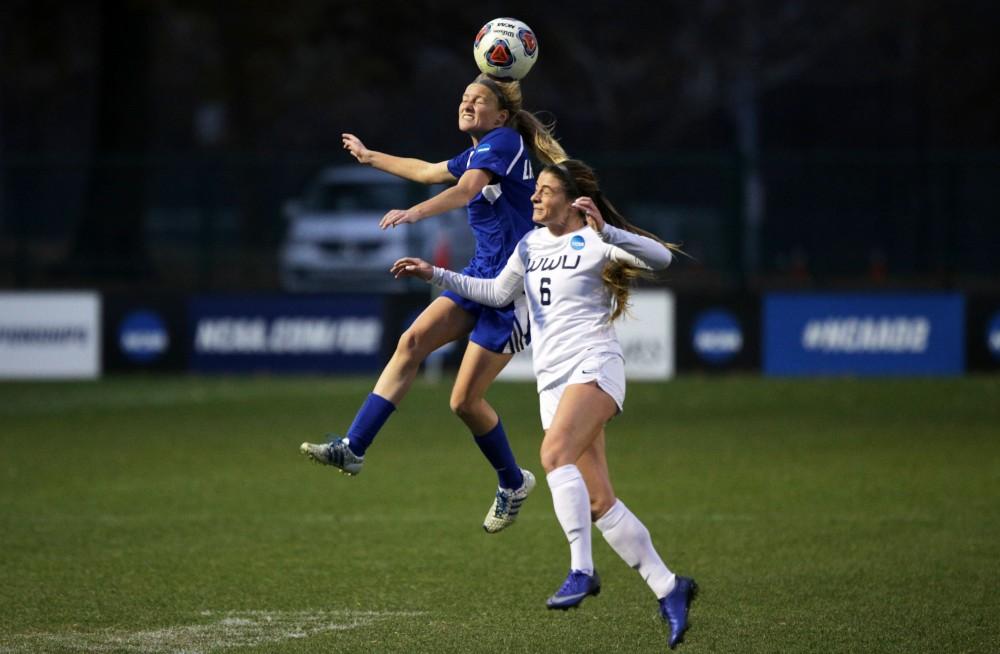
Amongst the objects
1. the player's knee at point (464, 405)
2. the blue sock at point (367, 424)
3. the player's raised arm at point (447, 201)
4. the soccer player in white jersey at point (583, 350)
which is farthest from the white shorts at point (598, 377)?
the blue sock at point (367, 424)

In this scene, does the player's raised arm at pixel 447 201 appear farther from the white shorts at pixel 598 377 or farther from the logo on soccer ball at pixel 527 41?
the white shorts at pixel 598 377

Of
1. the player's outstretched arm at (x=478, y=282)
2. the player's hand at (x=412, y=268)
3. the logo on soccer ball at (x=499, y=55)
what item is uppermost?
the logo on soccer ball at (x=499, y=55)

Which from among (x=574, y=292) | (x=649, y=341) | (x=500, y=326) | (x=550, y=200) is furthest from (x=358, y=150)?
(x=649, y=341)

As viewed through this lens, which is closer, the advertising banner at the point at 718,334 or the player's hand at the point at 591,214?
the player's hand at the point at 591,214

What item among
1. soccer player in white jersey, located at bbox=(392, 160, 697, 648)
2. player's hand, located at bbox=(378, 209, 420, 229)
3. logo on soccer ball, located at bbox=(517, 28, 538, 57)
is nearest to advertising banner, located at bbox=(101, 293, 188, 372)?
logo on soccer ball, located at bbox=(517, 28, 538, 57)

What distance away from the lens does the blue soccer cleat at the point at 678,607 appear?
6.95 meters

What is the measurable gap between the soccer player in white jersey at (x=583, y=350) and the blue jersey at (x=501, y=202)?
0.78m

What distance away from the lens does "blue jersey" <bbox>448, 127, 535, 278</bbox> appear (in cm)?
831

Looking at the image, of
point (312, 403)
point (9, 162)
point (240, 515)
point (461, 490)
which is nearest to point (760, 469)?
point (461, 490)

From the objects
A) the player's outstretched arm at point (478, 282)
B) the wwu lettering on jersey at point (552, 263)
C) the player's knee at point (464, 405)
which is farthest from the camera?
the player's knee at point (464, 405)

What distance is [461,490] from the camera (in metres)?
12.3

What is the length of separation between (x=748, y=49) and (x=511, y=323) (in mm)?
39175

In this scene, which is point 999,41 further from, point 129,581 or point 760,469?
point 129,581

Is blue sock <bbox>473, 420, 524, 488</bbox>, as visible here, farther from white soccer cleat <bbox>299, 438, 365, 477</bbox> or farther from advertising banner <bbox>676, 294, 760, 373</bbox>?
advertising banner <bbox>676, 294, 760, 373</bbox>
